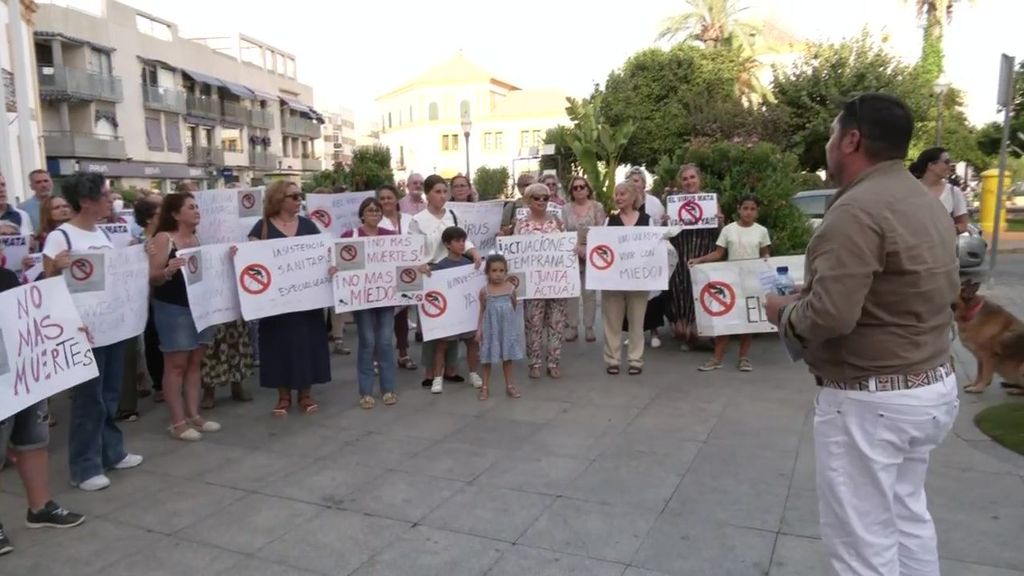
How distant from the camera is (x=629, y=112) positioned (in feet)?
115

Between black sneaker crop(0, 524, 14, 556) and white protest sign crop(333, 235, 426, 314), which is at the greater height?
white protest sign crop(333, 235, 426, 314)

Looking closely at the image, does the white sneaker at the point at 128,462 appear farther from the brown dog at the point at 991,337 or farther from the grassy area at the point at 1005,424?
the brown dog at the point at 991,337

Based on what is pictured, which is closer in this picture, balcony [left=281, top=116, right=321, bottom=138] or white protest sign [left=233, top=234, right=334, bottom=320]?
white protest sign [left=233, top=234, right=334, bottom=320]

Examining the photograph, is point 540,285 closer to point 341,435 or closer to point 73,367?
point 341,435

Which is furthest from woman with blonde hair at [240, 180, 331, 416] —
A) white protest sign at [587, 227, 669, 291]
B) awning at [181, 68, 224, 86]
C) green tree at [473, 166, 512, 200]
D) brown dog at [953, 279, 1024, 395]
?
awning at [181, 68, 224, 86]

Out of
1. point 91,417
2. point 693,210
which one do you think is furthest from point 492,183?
point 91,417

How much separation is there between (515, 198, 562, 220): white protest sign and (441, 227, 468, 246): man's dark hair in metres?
0.84

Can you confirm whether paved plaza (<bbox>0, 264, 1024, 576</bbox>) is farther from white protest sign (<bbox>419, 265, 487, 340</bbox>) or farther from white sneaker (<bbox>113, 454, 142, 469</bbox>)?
white protest sign (<bbox>419, 265, 487, 340</bbox>)

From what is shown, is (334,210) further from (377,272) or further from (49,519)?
(49,519)

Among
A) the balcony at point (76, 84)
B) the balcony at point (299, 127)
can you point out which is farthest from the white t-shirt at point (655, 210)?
the balcony at point (299, 127)

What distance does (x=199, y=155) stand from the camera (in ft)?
175

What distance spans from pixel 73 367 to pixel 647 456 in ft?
11.5

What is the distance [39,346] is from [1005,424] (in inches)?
244

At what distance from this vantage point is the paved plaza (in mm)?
3574
